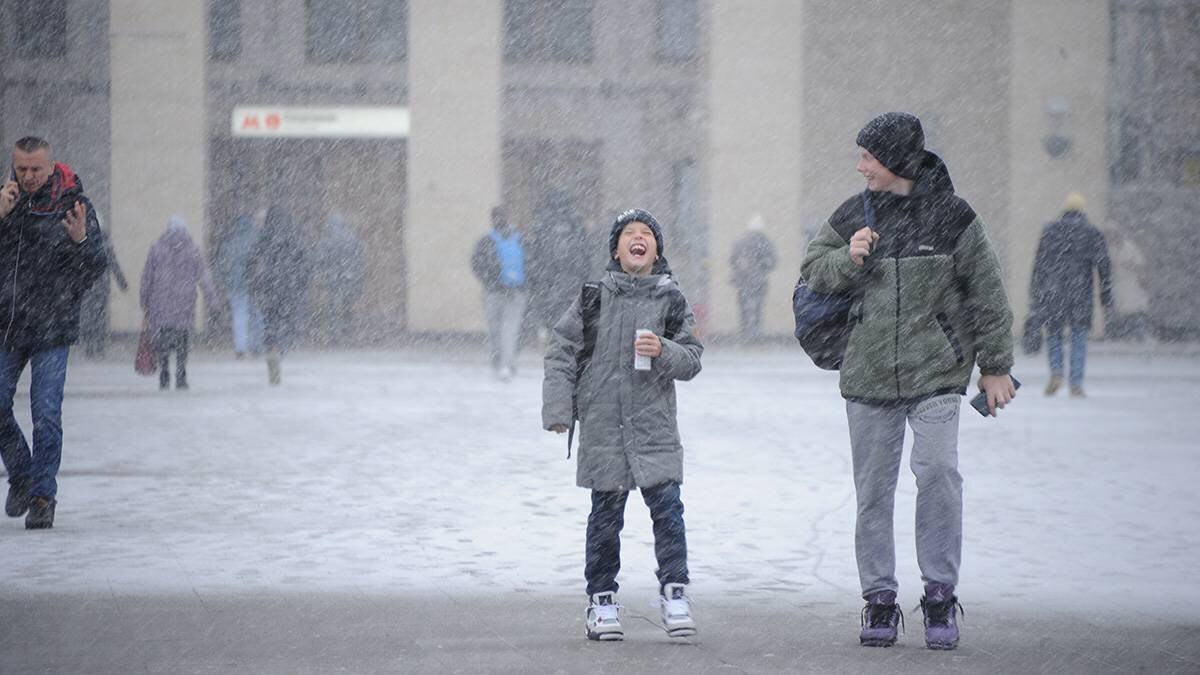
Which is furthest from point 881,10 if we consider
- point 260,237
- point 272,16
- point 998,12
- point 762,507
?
point 762,507

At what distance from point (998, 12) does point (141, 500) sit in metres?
24.1

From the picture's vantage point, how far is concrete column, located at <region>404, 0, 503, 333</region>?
29734 mm

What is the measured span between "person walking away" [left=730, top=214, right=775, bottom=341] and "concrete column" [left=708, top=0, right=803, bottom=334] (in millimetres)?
1065

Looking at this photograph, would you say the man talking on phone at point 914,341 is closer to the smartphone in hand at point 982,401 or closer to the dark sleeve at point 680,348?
the smartphone in hand at point 982,401

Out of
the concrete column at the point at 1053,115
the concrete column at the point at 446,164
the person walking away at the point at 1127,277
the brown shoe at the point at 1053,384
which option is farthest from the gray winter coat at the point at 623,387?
the concrete column at the point at 1053,115

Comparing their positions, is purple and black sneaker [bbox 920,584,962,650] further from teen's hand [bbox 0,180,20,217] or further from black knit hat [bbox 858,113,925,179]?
teen's hand [bbox 0,180,20,217]

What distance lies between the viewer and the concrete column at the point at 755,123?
98.5ft

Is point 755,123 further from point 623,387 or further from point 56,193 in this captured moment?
point 623,387

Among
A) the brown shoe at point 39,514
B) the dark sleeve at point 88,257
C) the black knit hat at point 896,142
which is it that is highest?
the black knit hat at point 896,142

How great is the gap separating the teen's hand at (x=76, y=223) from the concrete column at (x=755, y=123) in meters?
21.7

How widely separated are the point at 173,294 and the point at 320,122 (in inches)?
465

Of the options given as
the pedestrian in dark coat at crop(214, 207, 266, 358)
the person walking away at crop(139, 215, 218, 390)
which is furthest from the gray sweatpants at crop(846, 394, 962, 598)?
the pedestrian in dark coat at crop(214, 207, 266, 358)

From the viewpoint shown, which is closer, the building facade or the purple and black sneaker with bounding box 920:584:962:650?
the purple and black sneaker with bounding box 920:584:962:650

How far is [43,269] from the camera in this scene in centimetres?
870
